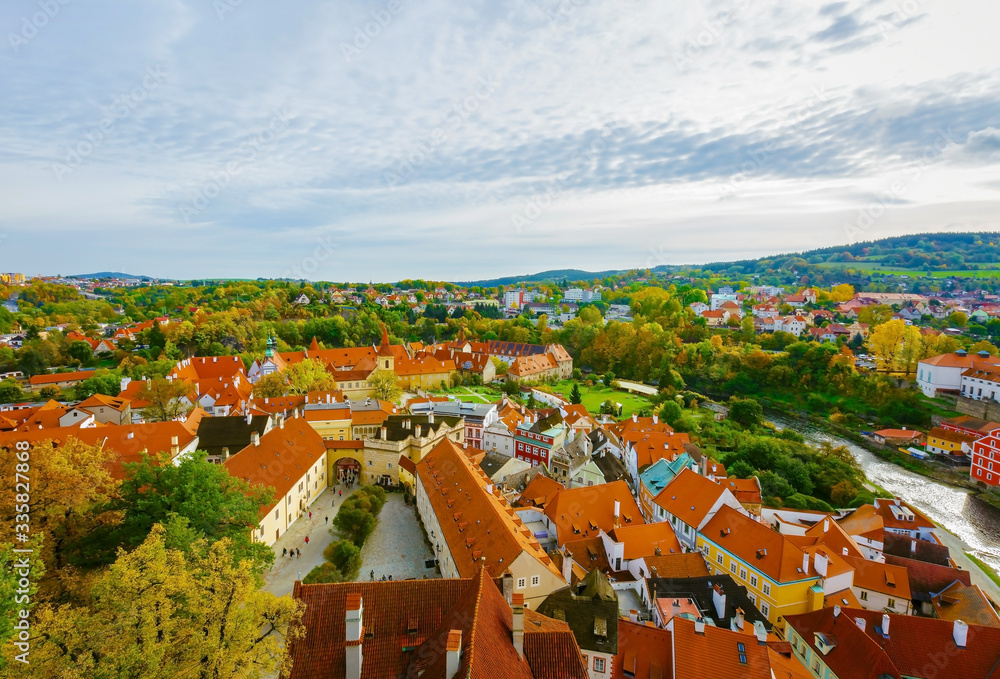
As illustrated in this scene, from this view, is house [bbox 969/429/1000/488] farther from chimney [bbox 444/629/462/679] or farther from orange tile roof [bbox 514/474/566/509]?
chimney [bbox 444/629/462/679]

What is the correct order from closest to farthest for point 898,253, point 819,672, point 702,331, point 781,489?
point 819,672, point 781,489, point 702,331, point 898,253

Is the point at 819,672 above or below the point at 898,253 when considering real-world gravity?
below

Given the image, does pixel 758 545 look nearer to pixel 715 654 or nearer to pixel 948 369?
pixel 715 654

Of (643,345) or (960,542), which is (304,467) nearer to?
(960,542)

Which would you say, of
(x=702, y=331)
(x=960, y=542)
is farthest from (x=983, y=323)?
(x=960, y=542)

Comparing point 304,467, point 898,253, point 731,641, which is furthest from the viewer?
point 898,253

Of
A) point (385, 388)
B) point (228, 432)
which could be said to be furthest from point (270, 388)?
point (228, 432)

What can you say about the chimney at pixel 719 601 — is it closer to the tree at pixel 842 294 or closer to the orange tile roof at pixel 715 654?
the orange tile roof at pixel 715 654

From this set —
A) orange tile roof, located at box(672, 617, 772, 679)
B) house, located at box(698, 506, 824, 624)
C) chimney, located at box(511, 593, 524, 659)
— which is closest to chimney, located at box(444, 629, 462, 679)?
chimney, located at box(511, 593, 524, 659)
